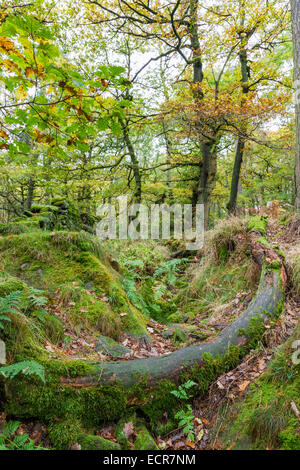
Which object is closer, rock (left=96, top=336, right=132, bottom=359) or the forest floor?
the forest floor

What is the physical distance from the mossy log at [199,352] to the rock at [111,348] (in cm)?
58

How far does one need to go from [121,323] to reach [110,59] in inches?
446

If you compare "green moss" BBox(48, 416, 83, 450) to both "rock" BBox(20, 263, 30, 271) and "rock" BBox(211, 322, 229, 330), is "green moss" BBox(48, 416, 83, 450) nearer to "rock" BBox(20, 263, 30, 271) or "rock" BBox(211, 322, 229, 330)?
"rock" BBox(211, 322, 229, 330)

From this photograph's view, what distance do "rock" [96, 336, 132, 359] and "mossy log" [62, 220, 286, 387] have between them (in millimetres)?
584

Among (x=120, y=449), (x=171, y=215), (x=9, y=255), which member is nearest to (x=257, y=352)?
(x=120, y=449)

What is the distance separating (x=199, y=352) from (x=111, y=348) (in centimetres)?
115

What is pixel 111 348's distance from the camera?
321cm

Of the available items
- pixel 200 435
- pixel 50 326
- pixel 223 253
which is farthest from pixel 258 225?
pixel 50 326

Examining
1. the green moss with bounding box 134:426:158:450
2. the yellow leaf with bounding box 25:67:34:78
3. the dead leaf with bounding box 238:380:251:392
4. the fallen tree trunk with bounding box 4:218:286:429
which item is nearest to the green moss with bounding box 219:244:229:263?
the fallen tree trunk with bounding box 4:218:286:429

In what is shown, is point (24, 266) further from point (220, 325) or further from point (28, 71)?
point (220, 325)

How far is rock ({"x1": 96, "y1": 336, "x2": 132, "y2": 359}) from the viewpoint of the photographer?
3106 mm

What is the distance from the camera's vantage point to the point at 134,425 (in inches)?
89.8

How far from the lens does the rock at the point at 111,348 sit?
3106 millimetres
